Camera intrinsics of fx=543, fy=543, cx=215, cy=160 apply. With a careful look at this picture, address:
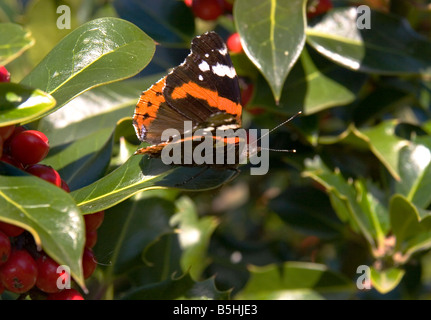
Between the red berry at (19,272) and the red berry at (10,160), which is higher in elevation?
the red berry at (10,160)

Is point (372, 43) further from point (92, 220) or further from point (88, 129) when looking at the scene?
point (92, 220)

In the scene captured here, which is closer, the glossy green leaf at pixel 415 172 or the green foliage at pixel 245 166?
the green foliage at pixel 245 166

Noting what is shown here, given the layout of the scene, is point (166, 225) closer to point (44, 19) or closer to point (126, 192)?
point (126, 192)

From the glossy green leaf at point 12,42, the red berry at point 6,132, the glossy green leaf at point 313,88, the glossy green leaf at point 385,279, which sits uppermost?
the glossy green leaf at point 12,42

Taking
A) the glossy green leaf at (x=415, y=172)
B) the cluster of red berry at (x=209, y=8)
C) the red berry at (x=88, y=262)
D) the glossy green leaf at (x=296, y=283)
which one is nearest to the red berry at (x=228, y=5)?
the cluster of red berry at (x=209, y=8)

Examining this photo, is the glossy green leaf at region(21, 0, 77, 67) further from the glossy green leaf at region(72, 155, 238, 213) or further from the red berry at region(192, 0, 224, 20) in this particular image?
the glossy green leaf at region(72, 155, 238, 213)

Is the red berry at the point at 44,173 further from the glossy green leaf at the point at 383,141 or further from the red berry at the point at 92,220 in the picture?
the glossy green leaf at the point at 383,141
